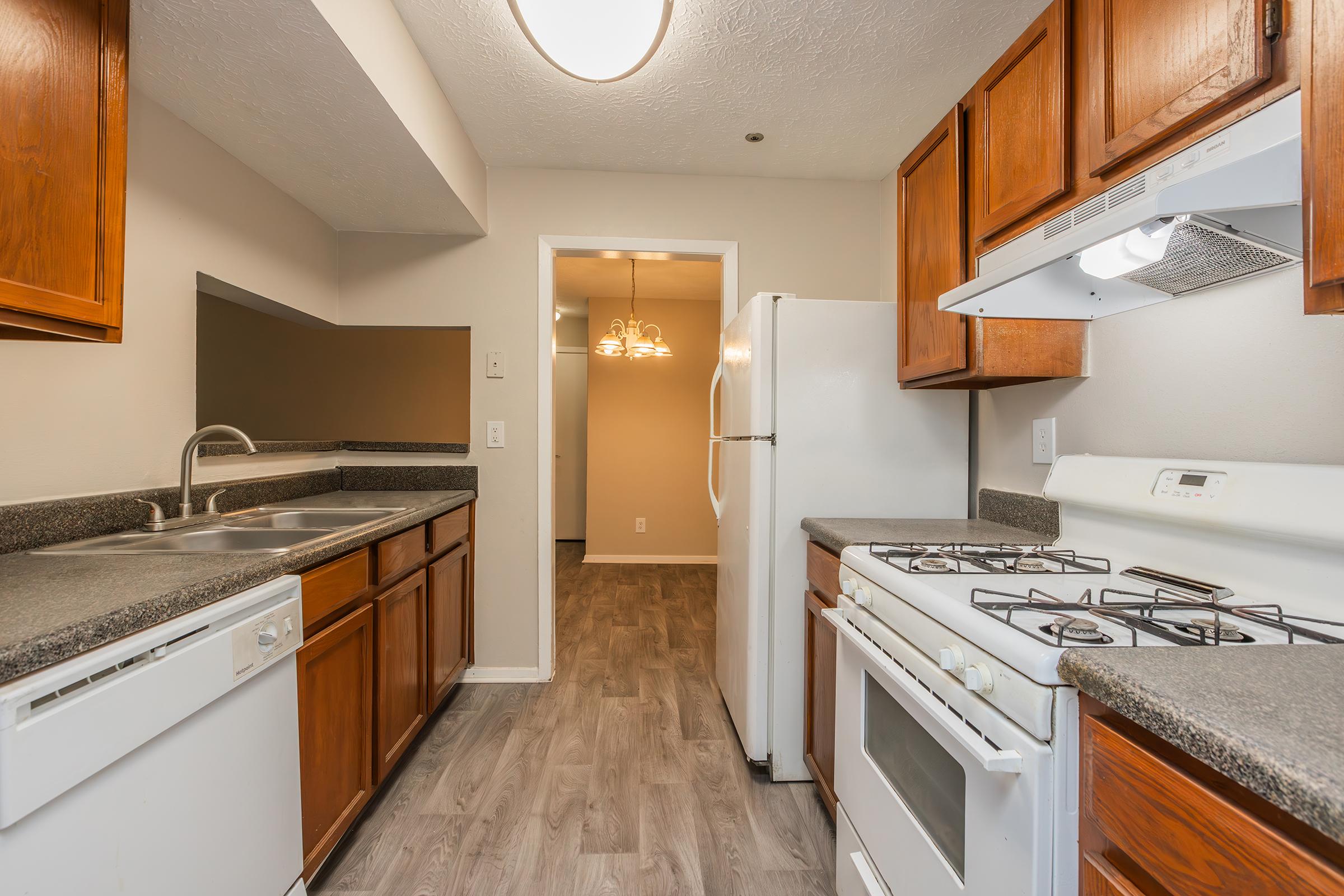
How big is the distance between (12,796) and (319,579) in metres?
0.68

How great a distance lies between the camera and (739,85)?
2023 millimetres

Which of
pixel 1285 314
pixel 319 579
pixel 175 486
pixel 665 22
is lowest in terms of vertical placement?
pixel 319 579

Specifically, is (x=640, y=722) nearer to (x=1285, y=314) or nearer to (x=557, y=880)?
(x=557, y=880)

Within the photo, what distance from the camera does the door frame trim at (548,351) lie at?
2684 mm

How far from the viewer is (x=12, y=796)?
68 cm

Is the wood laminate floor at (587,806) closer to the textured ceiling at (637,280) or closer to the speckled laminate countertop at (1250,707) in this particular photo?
the speckled laminate countertop at (1250,707)

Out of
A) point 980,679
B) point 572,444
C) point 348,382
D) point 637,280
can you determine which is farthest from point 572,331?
point 980,679

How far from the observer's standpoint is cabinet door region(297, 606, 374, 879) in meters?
1.32

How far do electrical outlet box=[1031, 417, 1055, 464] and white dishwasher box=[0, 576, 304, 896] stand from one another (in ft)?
6.32

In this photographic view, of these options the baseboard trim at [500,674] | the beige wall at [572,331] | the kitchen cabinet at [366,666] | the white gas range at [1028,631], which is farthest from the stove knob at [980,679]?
the beige wall at [572,331]

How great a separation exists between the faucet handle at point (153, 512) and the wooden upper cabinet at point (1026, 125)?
2.23m

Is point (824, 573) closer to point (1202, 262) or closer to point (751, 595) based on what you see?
point (751, 595)

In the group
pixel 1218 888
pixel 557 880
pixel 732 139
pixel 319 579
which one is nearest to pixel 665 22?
pixel 732 139

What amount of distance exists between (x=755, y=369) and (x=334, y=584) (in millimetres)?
1305
